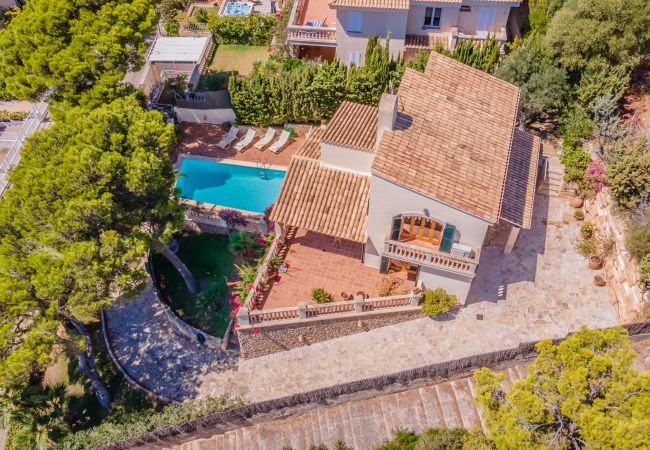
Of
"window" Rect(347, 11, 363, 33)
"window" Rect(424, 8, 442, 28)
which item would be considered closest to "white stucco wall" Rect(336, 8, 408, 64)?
"window" Rect(347, 11, 363, 33)

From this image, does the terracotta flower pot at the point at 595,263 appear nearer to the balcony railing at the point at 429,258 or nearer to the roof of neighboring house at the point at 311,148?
the balcony railing at the point at 429,258

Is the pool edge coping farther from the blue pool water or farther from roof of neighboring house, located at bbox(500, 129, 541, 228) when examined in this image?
roof of neighboring house, located at bbox(500, 129, 541, 228)

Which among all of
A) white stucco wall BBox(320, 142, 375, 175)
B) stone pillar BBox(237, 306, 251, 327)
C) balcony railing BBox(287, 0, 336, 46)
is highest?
balcony railing BBox(287, 0, 336, 46)

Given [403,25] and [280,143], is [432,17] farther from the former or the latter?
[280,143]

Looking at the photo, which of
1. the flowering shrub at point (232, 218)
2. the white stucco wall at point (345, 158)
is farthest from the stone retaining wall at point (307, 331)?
the flowering shrub at point (232, 218)

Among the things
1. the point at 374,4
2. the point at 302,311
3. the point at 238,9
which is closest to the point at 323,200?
the point at 302,311

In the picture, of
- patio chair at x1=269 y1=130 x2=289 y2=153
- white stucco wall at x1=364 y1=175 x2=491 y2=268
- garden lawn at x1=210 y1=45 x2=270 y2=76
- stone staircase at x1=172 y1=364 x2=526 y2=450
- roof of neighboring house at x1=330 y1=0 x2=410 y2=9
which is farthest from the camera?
garden lawn at x1=210 y1=45 x2=270 y2=76

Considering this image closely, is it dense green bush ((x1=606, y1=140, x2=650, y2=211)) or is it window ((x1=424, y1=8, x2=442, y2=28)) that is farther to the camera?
window ((x1=424, y1=8, x2=442, y2=28))

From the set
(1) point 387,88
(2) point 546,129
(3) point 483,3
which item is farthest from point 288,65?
(2) point 546,129
